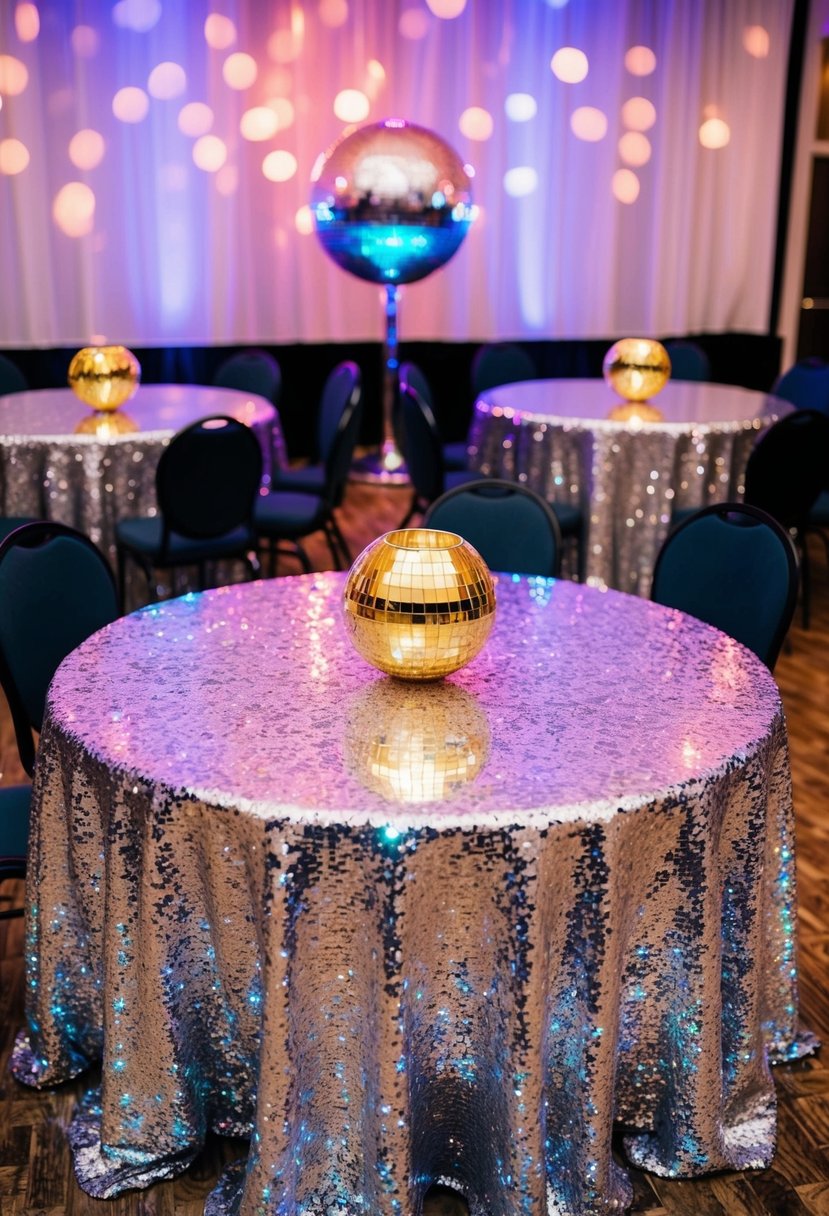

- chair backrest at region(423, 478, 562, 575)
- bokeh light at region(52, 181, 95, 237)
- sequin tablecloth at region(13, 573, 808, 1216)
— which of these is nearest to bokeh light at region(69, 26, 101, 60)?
bokeh light at region(52, 181, 95, 237)

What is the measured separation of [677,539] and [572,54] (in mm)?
5376

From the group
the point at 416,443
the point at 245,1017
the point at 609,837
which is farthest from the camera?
the point at 416,443

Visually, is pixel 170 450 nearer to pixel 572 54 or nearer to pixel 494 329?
pixel 494 329

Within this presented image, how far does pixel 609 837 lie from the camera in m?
1.53

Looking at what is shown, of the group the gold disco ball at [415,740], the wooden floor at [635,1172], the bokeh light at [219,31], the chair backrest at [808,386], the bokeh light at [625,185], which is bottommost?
the wooden floor at [635,1172]

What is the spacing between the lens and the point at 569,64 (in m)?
7.00

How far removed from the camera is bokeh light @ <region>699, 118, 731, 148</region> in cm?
741

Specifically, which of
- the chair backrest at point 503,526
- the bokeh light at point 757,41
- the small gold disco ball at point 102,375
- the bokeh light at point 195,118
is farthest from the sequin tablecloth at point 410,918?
the bokeh light at point 757,41

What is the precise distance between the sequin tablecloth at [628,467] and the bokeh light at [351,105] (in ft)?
10.3

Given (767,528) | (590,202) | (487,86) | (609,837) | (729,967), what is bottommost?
(729,967)

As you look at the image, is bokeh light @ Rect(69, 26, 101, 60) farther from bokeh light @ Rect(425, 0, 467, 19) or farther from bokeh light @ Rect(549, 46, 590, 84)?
bokeh light @ Rect(549, 46, 590, 84)

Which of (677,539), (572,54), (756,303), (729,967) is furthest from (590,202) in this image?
(729,967)

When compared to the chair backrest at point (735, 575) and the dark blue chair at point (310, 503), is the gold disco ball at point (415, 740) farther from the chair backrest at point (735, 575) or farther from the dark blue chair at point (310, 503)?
the dark blue chair at point (310, 503)

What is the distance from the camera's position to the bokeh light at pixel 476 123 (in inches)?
271
